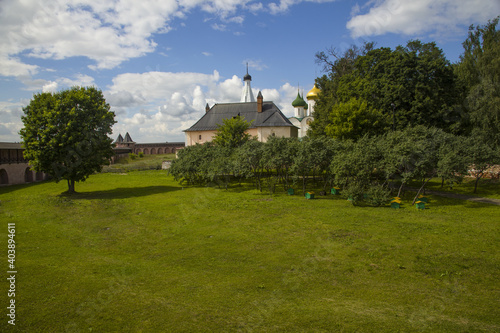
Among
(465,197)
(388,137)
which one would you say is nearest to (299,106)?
(388,137)

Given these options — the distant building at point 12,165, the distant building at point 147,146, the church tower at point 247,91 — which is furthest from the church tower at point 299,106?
the distant building at point 12,165

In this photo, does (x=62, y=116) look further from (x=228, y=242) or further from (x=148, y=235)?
(x=228, y=242)

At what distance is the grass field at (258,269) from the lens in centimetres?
732

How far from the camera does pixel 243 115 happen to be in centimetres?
4934

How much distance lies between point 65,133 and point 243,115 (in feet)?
98.2

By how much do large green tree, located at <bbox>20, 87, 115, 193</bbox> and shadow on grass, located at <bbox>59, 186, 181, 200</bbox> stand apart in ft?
5.52

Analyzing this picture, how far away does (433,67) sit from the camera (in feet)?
89.7

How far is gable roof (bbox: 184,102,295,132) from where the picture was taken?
47281 mm

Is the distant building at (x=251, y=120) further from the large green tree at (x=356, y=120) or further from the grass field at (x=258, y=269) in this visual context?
the grass field at (x=258, y=269)

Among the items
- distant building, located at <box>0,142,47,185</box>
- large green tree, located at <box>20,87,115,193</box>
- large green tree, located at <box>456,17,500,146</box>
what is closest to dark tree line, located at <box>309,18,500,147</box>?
large green tree, located at <box>456,17,500,146</box>

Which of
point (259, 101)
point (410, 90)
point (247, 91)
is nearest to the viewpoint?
point (410, 90)

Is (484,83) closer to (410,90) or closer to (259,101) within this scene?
(410,90)

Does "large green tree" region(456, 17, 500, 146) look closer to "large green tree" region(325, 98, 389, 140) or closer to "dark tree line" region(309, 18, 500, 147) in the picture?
"dark tree line" region(309, 18, 500, 147)

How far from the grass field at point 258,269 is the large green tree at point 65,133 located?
5.51 m
